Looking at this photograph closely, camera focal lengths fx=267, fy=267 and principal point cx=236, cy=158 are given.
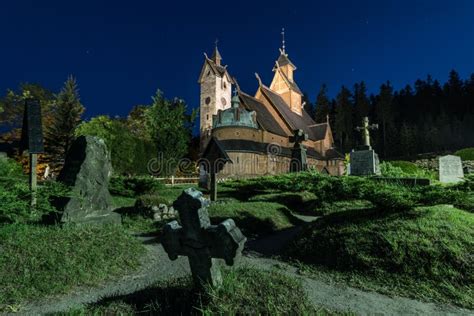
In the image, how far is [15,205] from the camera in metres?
Result: 4.89

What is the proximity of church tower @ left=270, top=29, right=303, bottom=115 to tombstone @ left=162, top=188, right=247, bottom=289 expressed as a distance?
4069 cm

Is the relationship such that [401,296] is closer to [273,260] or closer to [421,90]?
[273,260]

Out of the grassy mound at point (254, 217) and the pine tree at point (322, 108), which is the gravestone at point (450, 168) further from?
the pine tree at point (322, 108)

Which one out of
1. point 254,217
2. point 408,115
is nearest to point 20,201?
point 254,217

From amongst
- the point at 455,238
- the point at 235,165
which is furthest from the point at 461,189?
the point at 235,165

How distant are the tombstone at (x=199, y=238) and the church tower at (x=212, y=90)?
126ft

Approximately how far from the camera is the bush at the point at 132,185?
13.2 m

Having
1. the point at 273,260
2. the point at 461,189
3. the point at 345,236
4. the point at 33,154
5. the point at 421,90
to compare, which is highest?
the point at 421,90

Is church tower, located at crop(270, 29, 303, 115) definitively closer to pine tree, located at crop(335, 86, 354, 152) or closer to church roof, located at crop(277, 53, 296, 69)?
church roof, located at crop(277, 53, 296, 69)

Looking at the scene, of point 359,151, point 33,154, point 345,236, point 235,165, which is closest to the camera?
point 345,236

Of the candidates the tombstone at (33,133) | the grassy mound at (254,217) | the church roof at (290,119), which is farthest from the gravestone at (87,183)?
the church roof at (290,119)

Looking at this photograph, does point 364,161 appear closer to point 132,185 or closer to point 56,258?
point 132,185

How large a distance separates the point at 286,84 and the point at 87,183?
3869 centimetres

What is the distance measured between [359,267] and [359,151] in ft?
42.6
